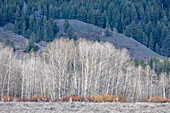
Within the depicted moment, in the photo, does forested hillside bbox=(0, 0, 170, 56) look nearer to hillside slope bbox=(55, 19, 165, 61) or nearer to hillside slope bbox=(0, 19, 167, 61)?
hillside slope bbox=(0, 19, 167, 61)

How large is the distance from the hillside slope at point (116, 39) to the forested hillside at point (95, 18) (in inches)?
285

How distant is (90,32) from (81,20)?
23734 millimetres

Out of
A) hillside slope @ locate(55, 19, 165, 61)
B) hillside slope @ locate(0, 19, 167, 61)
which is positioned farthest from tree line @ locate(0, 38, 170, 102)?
hillside slope @ locate(55, 19, 165, 61)

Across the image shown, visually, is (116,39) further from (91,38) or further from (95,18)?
(95,18)

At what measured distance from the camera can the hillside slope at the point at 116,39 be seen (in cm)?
11593

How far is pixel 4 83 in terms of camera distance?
43.7 meters

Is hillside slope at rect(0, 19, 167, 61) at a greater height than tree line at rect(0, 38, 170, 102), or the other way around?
hillside slope at rect(0, 19, 167, 61)

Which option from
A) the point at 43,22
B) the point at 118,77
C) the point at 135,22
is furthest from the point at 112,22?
the point at 118,77

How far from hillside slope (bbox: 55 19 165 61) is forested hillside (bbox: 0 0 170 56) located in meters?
7.25

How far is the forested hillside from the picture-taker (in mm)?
133125

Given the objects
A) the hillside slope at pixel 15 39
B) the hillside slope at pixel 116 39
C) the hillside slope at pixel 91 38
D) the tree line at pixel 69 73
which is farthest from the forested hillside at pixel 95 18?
the tree line at pixel 69 73

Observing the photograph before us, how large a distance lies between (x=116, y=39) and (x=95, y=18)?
1356 inches

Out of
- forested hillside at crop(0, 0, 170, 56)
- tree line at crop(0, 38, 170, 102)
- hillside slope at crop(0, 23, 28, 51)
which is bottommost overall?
tree line at crop(0, 38, 170, 102)

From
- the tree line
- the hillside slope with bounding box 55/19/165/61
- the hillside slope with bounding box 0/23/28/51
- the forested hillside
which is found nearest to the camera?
the tree line
